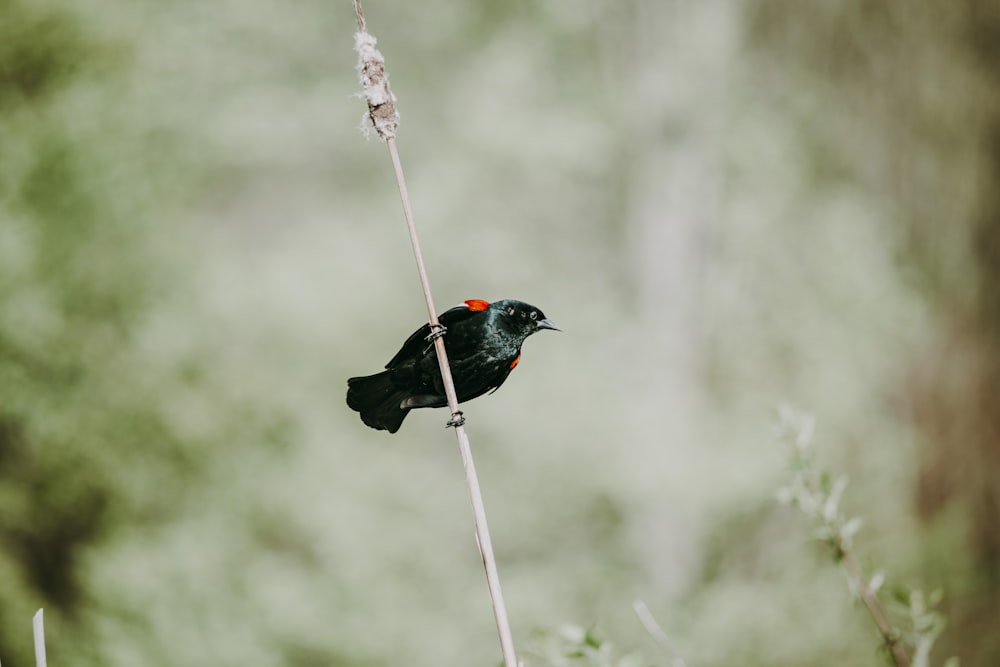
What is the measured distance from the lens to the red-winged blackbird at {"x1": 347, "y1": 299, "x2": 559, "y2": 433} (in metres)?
0.79

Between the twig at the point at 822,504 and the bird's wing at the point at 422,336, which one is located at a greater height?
the bird's wing at the point at 422,336

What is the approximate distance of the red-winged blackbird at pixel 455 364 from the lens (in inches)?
31.1

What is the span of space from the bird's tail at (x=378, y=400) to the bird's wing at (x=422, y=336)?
0.03 m

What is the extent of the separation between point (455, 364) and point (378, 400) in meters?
0.15

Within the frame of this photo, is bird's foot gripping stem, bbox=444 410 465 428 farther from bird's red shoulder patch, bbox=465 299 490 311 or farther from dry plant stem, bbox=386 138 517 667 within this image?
bird's red shoulder patch, bbox=465 299 490 311

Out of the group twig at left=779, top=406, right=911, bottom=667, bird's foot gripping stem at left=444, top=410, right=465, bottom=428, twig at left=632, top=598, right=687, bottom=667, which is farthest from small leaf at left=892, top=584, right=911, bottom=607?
bird's foot gripping stem at left=444, top=410, right=465, bottom=428

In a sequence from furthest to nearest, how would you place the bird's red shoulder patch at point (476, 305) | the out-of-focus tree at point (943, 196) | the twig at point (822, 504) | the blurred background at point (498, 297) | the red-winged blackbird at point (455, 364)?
1. the out-of-focus tree at point (943, 196)
2. the blurred background at point (498, 297)
3. the bird's red shoulder patch at point (476, 305)
4. the twig at point (822, 504)
5. the red-winged blackbird at point (455, 364)

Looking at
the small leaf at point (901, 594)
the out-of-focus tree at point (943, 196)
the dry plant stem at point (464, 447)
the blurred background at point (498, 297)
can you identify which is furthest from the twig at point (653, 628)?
the out-of-focus tree at point (943, 196)

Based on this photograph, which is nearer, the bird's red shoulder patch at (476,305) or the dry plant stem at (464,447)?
the dry plant stem at (464,447)

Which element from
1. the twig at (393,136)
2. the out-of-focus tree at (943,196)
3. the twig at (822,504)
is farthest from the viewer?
the out-of-focus tree at (943,196)

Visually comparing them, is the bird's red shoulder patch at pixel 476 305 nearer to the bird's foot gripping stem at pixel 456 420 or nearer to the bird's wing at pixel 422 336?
the bird's wing at pixel 422 336

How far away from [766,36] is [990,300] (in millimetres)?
3264

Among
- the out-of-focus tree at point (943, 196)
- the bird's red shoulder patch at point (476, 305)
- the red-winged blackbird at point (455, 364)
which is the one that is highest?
the out-of-focus tree at point (943, 196)

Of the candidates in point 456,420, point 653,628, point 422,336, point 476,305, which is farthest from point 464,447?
point 653,628
